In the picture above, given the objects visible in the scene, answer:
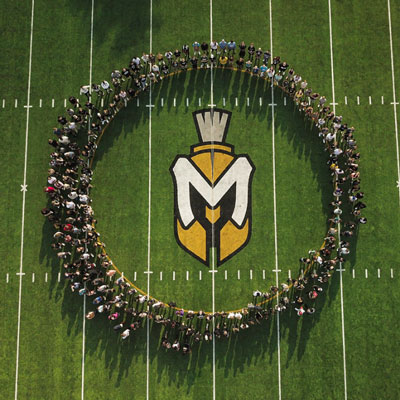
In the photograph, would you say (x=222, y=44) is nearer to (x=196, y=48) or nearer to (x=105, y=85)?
(x=196, y=48)

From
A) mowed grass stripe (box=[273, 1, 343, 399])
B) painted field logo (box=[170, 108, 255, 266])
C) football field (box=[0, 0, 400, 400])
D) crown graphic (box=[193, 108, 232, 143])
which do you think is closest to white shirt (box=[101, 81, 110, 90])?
football field (box=[0, 0, 400, 400])

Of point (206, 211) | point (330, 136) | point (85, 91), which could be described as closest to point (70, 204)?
point (85, 91)

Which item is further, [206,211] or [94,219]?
[206,211]

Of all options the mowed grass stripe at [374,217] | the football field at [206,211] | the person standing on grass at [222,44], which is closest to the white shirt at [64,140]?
the football field at [206,211]

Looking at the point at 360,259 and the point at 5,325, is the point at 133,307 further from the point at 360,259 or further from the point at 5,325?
the point at 360,259

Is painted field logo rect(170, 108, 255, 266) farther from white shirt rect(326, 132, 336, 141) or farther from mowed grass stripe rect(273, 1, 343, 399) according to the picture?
white shirt rect(326, 132, 336, 141)

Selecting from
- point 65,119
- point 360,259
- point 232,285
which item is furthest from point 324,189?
point 65,119

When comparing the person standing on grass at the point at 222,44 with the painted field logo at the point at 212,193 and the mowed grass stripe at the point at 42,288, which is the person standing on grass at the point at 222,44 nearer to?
the painted field logo at the point at 212,193
